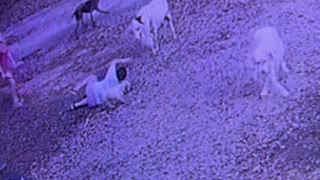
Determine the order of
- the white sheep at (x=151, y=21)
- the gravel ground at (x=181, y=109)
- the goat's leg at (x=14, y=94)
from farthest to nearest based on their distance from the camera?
the goat's leg at (x=14, y=94) → the white sheep at (x=151, y=21) → the gravel ground at (x=181, y=109)


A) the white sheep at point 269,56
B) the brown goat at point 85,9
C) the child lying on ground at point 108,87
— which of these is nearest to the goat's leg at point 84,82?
the child lying on ground at point 108,87

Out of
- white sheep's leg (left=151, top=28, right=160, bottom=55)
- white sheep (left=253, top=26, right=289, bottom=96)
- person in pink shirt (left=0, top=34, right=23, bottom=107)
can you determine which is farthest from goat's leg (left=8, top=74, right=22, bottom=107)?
white sheep (left=253, top=26, right=289, bottom=96)

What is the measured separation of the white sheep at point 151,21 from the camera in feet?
4.78

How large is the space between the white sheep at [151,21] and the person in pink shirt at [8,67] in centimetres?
37

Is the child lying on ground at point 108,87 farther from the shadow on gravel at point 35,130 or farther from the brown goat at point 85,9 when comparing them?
the brown goat at point 85,9

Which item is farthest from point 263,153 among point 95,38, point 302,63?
point 95,38

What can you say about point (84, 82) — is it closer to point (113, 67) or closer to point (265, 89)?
point (113, 67)

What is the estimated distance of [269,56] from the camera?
1310mm

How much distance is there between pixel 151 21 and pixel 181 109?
24 centimetres

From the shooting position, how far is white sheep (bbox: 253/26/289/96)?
1.30 m

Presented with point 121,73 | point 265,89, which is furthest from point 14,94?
point 265,89

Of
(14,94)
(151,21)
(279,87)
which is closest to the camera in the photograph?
(279,87)

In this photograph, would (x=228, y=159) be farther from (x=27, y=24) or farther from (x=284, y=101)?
(x=27, y=24)

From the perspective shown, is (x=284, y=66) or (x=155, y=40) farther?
(x=155, y=40)
